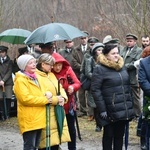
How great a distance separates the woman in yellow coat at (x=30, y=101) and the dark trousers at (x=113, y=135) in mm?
1086

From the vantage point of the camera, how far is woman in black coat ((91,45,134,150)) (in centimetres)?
611

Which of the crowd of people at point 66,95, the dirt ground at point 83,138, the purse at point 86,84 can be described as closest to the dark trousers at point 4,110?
the dirt ground at point 83,138

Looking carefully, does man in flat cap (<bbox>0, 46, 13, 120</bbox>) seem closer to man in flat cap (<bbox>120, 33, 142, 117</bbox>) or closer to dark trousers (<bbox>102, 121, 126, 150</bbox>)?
man in flat cap (<bbox>120, 33, 142, 117</bbox>)

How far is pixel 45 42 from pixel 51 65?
1144 mm

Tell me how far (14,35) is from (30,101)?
5.18 metres

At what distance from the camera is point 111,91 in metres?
6.11

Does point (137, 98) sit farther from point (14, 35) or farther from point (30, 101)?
point (30, 101)

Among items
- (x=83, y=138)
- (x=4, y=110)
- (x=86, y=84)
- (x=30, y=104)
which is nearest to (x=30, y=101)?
(x=30, y=104)

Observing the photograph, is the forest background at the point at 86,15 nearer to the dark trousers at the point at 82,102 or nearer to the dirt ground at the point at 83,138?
the dark trousers at the point at 82,102

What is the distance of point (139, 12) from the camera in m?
14.5

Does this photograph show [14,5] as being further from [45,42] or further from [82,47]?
[45,42]

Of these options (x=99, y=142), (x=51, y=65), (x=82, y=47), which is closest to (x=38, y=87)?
(x=51, y=65)

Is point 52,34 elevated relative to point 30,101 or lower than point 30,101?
elevated

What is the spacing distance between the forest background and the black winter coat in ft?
20.0
